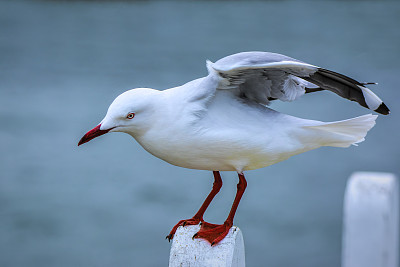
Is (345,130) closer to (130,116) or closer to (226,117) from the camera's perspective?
(226,117)

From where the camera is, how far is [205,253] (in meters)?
1.86

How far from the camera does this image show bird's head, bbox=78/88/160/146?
74.4 inches

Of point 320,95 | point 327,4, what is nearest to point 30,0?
point 327,4

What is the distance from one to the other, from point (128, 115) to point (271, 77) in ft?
1.58

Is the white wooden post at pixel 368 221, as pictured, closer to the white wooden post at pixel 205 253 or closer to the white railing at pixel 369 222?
the white railing at pixel 369 222

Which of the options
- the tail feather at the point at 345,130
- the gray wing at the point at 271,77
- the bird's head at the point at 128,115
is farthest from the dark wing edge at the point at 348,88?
the bird's head at the point at 128,115

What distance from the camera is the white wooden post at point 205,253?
1.82m

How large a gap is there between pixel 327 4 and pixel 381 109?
9.43 metres

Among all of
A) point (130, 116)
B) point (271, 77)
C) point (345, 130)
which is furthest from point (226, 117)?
point (345, 130)

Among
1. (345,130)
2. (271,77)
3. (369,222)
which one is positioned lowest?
(369,222)

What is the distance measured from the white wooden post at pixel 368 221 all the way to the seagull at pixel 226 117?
1.00ft

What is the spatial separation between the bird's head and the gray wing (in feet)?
0.73

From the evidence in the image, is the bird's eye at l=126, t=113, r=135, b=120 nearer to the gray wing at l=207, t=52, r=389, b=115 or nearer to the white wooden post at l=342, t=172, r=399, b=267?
the gray wing at l=207, t=52, r=389, b=115

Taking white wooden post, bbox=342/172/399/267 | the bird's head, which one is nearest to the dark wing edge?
white wooden post, bbox=342/172/399/267
